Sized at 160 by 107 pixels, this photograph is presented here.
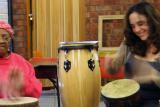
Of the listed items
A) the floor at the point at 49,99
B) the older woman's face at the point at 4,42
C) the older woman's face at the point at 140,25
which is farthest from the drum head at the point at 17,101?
the floor at the point at 49,99

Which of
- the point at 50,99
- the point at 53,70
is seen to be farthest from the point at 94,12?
the point at 53,70

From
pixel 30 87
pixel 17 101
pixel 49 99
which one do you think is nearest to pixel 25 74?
pixel 30 87

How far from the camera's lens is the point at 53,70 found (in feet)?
13.7

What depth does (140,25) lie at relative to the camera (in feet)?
8.25

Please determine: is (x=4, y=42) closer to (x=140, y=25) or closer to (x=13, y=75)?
(x=13, y=75)

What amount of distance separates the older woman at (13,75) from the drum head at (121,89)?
0.45m

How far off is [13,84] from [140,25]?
879mm

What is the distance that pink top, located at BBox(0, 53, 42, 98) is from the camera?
2.53m

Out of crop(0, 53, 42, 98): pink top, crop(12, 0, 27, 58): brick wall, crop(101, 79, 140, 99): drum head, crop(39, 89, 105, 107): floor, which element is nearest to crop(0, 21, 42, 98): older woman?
crop(0, 53, 42, 98): pink top

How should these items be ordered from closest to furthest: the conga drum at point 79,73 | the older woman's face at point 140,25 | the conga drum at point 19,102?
1. the conga drum at point 19,102
2. the older woman's face at point 140,25
3. the conga drum at point 79,73

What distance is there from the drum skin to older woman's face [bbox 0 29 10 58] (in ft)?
2.73

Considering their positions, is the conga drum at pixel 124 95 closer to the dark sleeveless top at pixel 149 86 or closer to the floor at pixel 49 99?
the dark sleeveless top at pixel 149 86

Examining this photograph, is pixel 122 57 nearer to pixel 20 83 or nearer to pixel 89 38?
pixel 20 83

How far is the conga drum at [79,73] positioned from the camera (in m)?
3.38
